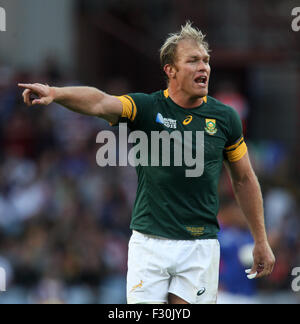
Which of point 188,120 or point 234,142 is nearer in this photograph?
point 188,120

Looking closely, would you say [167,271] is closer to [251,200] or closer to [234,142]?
[251,200]

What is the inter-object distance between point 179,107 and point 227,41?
30.6 feet

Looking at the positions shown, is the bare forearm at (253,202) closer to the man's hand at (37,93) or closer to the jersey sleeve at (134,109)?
the jersey sleeve at (134,109)

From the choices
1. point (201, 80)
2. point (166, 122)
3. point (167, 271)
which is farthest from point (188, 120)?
point (167, 271)

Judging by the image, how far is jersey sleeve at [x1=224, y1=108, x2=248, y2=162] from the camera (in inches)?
237

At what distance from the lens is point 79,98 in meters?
5.36

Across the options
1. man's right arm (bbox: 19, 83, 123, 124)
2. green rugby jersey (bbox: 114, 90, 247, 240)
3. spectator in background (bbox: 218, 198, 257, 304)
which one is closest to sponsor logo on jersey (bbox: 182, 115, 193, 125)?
green rugby jersey (bbox: 114, 90, 247, 240)

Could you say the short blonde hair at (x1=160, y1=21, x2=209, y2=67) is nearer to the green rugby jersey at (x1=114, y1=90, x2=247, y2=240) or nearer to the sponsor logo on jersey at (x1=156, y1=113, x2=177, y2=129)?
the green rugby jersey at (x1=114, y1=90, x2=247, y2=240)

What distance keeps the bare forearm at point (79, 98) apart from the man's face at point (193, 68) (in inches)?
26.9

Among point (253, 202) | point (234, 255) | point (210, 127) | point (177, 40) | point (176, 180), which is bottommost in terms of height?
point (234, 255)


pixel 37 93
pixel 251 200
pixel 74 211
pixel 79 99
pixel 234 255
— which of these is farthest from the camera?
pixel 74 211

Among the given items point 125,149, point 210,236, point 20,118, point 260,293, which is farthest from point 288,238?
point 210,236

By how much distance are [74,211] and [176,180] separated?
21.6 ft

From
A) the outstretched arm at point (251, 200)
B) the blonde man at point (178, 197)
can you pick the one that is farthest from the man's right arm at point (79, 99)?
the outstretched arm at point (251, 200)
